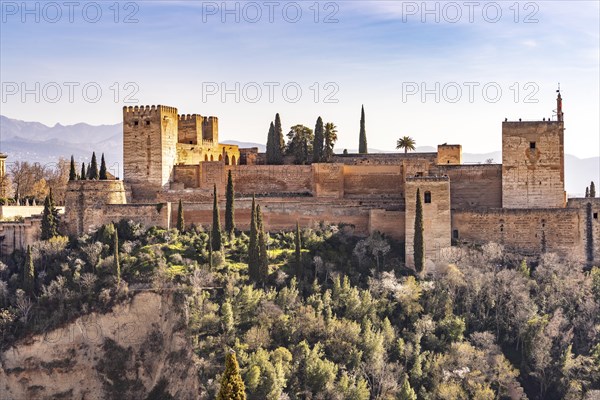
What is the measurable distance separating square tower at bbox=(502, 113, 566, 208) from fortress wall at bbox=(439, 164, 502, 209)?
719mm

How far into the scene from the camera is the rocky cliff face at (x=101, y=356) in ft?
105

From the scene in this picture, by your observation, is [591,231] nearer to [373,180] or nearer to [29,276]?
[373,180]

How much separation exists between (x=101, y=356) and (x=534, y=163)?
17703 millimetres

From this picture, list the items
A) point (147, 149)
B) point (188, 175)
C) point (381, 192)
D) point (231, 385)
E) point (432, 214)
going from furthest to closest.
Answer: point (188, 175) < point (147, 149) < point (381, 192) < point (432, 214) < point (231, 385)

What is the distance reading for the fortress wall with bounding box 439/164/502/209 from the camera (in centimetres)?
3666

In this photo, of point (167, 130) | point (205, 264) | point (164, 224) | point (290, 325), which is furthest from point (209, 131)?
point (290, 325)

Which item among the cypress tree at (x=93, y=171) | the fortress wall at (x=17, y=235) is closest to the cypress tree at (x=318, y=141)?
the cypress tree at (x=93, y=171)

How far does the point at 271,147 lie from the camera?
1641 inches

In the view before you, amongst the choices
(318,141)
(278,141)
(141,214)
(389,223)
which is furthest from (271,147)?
(389,223)

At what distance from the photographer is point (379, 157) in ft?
130

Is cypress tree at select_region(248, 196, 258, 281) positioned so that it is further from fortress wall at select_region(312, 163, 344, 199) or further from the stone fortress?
fortress wall at select_region(312, 163, 344, 199)

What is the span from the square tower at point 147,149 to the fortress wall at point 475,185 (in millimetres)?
11635

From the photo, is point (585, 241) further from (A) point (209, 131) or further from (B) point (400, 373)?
(A) point (209, 131)

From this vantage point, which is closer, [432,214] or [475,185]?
[432,214]
